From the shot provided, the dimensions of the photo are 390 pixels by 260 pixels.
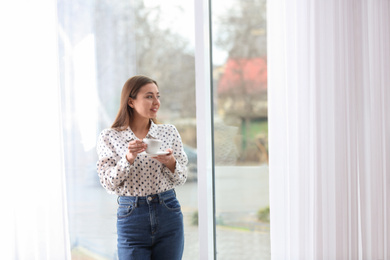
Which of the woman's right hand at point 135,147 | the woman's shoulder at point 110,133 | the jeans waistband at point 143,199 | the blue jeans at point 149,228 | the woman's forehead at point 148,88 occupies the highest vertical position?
the woman's forehead at point 148,88

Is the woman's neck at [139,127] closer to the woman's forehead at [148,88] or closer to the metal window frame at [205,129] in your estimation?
the woman's forehead at [148,88]

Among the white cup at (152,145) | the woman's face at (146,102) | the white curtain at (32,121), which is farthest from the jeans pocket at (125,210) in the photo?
the white curtain at (32,121)

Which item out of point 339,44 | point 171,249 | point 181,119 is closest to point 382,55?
point 339,44

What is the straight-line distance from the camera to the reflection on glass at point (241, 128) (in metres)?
2.23

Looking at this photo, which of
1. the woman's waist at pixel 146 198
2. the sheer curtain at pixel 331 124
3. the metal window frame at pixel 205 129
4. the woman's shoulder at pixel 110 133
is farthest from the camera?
the metal window frame at pixel 205 129

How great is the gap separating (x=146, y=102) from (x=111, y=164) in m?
0.35

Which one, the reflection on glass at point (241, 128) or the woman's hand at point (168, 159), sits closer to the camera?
the woman's hand at point (168, 159)

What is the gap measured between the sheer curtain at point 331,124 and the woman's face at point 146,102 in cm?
66

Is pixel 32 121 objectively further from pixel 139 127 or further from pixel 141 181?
pixel 141 181

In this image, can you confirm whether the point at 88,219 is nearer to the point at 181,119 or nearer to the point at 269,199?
the point at 181,119

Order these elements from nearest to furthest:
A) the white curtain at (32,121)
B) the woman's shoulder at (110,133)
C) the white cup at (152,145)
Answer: the white cup at (152,145) < the woman's shoulder at (110,133) < the white curtain at (32,121)

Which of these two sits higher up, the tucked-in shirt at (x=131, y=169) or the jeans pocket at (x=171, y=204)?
the tucked-in shirt at (x=131, y=169)

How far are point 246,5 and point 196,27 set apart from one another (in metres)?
0.32

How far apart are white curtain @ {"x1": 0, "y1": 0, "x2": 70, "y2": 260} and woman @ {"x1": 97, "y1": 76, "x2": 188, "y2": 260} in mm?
A: 683
